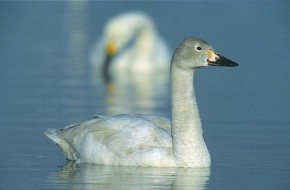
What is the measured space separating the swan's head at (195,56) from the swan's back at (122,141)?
72 cm

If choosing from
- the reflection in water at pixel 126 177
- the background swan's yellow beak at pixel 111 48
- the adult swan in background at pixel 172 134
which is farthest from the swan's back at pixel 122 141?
the background swan's yellow beak at pixel 111 48

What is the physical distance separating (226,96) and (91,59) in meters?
8.35

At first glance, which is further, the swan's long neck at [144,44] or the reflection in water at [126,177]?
the swan's long neck at [144,44]

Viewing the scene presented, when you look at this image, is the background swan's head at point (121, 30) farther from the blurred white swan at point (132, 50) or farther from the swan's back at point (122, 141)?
the swan's back at point (122, 141)

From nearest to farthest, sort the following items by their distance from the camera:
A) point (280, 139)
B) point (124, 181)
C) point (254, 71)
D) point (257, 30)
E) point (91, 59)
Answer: point (124, 181) → point (280, 139) → point (254, 71) → point (91, 59) → point (257, 30)

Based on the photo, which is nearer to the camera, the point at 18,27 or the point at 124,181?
the point at 124,181

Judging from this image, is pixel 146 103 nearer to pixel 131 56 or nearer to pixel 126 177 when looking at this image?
pixel 126 177

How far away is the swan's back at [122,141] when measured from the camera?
14453mm

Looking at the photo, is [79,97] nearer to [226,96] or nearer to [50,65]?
[226,96]

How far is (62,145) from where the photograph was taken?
15.4 metres

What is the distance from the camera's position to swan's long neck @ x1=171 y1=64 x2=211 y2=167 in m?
14.4

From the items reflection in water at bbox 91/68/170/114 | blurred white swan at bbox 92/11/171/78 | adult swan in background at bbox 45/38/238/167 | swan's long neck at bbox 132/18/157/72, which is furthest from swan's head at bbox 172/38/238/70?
swan's long neck at bbox 132/18/157/72

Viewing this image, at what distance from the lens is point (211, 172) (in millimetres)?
14195

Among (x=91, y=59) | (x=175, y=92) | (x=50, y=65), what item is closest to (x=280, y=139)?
(x=175, y=92)
